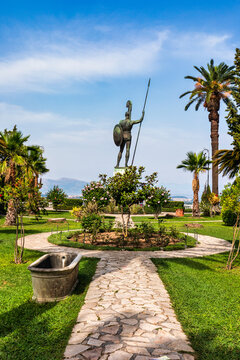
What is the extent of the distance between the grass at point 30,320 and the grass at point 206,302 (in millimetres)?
1797

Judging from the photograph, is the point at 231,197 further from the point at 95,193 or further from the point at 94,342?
the point at 95,193

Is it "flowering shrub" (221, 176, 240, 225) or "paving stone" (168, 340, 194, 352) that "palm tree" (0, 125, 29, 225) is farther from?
"paving stone" (168, 340, 194, 352)

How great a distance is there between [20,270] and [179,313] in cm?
452

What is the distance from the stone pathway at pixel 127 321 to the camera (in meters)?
3.48

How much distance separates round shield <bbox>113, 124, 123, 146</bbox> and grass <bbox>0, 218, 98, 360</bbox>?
1768 centimetres

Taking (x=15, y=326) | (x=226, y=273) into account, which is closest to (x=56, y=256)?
(x=15, y=326)

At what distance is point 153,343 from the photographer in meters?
3.70

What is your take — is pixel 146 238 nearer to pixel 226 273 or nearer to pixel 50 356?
pixel 226 273

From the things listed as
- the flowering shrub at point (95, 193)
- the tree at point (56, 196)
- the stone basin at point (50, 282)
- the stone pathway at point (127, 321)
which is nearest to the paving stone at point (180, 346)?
the stone pathway at point (127, 321)

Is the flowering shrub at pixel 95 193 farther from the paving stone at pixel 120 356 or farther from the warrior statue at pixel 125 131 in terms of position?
the paving stone at pixel 120 356

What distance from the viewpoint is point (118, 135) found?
23.8 meters

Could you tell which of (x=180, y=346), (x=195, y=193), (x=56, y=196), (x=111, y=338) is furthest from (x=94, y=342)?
(x=56, y=196)

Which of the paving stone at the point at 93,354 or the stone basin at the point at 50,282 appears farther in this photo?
the stone basin at the point at 50,282

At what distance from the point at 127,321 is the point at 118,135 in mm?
20345
